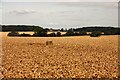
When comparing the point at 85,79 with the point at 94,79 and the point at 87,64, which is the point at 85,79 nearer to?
the point at 94,79

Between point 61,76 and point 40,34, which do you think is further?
point 40,34

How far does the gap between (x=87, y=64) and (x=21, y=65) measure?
447 centimetres

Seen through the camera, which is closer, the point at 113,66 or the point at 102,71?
the point at 102,71

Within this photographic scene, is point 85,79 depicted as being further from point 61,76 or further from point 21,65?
point 21,65

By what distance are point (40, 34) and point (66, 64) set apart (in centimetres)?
4352

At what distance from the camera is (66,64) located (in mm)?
21172

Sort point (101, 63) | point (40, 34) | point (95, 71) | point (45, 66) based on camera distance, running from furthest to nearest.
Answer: point (40, 34)
point (101, 63)
point (45, 66)
point (95, 71)

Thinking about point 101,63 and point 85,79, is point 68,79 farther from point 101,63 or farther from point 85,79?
point 101,63

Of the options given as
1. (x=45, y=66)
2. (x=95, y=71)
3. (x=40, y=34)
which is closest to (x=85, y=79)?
(x=95, y=71)

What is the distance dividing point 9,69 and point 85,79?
5150 mm

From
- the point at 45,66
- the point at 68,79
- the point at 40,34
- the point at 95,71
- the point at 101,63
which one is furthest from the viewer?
the point at 40,34

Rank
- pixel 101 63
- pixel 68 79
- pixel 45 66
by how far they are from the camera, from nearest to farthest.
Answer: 1. pixel 68 79
2. pixel 45 66
3. pixel 101 63

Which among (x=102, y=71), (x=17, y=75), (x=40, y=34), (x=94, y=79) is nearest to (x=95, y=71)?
(x=102, y=71)

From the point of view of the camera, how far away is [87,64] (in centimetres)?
2130
